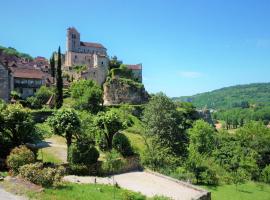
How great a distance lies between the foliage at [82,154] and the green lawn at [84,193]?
4.20 meters

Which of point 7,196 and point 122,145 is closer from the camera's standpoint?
point 7,196

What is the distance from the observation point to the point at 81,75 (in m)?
83.3

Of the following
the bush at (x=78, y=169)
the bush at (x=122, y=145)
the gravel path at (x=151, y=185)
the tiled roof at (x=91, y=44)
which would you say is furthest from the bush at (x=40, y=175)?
the tiled roof at (x=91, y=44)

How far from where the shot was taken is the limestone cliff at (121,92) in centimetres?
7719

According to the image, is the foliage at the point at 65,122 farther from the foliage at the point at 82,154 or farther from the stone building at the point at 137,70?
the stone building at the point at 137,70

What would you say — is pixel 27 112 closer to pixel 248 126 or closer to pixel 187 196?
pixel 187 196

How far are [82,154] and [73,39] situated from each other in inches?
3433

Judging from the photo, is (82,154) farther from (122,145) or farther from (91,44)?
(91,44)

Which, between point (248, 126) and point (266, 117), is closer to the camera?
point (248, 126)

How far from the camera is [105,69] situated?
84188 millimetres

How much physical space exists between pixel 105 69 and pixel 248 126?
133 feet

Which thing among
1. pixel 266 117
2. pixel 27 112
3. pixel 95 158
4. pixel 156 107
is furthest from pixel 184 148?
pixel 266 117

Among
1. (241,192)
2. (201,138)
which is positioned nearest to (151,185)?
(241,192)

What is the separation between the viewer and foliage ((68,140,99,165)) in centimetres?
2581
